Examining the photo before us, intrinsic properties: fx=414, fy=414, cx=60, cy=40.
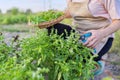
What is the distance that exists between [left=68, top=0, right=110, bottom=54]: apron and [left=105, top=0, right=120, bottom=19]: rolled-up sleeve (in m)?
0.13

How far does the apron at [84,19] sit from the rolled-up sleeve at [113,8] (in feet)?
0.43

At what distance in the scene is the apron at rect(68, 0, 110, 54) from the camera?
118 inches

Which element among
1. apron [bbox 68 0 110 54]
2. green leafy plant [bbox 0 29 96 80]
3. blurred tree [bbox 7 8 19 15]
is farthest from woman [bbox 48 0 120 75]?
blurred tree [bbox 7 8 19 15]

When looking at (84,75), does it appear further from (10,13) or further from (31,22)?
(10,13)

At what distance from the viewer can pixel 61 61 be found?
8.13ft

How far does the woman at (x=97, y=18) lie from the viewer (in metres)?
2.78

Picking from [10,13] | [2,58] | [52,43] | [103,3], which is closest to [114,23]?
[103,3]

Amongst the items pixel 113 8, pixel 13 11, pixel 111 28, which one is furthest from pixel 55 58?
pixel 13 11

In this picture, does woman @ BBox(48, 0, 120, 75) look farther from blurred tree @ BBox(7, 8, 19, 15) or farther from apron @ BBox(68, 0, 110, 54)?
blurred tree @ BBox(7, 8, 19, 15)

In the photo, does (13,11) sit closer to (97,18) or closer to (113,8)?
(97,18)

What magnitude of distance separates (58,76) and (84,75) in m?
0.16

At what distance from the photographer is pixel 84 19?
10.0 feet

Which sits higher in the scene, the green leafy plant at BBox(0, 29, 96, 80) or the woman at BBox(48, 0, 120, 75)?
the woman at BBox(48, 0, 120, 75)

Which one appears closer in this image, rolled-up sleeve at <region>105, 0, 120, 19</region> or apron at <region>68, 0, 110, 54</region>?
rolled-up sleeve at <region>105, 0, 120, 19</region>
